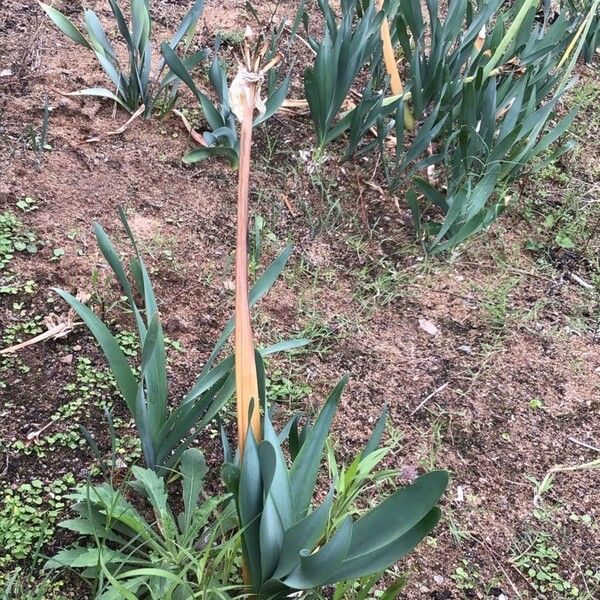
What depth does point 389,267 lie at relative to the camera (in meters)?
2.13

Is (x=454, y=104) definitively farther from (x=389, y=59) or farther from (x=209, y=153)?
(x=209, y=153)

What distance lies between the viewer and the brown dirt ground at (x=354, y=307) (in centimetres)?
158

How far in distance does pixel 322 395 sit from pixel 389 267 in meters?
0.56

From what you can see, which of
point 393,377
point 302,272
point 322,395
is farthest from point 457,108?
point 322,395

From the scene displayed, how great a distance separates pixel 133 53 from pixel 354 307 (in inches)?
38.8

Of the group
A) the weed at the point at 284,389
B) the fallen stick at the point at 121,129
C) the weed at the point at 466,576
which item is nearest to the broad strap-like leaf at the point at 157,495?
the weed at the point at 284,389

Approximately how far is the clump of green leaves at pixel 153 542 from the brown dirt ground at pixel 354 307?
0.63 ft

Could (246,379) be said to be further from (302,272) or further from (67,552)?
(302,272)

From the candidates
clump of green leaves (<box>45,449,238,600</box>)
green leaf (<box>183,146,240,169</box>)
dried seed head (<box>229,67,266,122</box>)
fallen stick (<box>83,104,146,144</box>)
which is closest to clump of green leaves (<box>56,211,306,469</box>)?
clump of green leaves (<box>45,449,238,600</box>)

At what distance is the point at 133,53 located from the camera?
6.83ft

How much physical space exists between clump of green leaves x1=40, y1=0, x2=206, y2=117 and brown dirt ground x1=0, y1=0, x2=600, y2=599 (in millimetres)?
86

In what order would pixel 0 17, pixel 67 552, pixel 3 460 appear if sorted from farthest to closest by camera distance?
pixel 0 17 < pixel 3 460 < pixel 67 552

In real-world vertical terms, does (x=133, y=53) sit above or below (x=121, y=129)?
above

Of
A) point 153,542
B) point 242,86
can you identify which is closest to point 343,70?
point 242,86
